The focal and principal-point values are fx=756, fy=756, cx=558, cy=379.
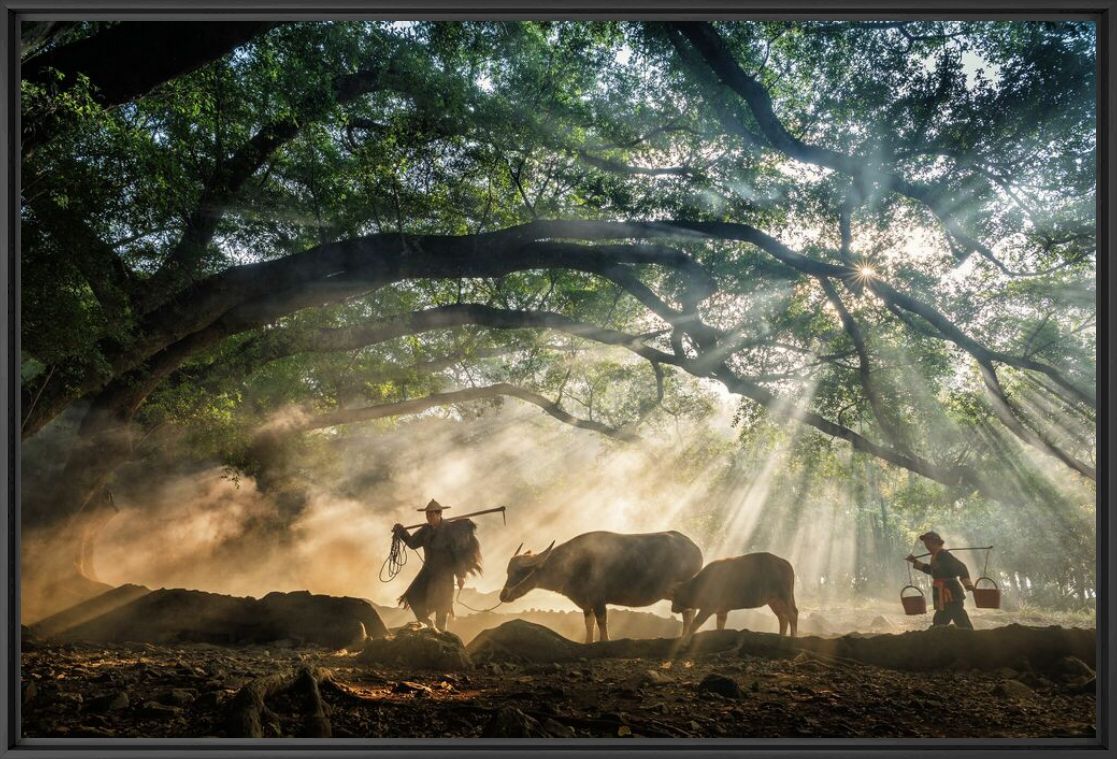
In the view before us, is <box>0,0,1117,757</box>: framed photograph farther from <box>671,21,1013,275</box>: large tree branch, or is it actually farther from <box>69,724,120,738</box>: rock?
<box>69,724,120,738</box>: rock

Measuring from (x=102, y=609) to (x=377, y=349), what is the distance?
2.04 m

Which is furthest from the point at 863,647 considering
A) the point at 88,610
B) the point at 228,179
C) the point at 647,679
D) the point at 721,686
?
the point at 228,179

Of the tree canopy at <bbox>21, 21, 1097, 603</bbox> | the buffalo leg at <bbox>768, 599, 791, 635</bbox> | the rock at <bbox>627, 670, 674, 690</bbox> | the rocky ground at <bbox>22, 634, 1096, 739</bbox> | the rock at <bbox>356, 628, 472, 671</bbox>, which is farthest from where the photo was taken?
the buffalo leg at <bbox>768, 599, 791, 635</bbox>

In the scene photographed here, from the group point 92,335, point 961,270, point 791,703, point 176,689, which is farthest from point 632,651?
point 92,335

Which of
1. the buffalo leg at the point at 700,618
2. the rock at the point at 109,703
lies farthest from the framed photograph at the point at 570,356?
the rock at the point at 109,703

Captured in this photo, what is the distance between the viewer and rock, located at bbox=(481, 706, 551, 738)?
328 centimetres

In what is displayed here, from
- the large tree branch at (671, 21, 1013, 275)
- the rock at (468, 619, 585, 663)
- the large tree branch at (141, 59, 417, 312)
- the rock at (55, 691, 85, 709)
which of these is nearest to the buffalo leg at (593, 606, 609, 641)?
the rock at (468, 619, 585, 663)

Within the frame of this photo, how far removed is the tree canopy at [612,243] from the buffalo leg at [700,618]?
110cm

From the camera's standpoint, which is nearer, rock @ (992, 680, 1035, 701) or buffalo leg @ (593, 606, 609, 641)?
rock @ (992, 680, 1035, 701)

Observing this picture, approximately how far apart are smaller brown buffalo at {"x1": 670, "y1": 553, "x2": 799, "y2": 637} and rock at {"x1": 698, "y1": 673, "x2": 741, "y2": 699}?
73cm

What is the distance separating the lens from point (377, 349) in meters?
4.62

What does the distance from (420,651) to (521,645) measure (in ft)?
1.71

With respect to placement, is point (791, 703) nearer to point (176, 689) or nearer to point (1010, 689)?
point (1010, 689)

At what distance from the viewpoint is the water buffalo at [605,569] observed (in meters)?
4.38
